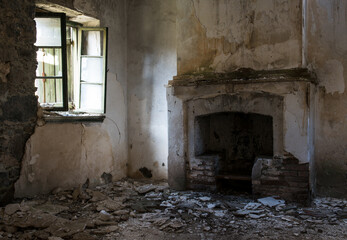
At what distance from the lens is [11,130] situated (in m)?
3.55

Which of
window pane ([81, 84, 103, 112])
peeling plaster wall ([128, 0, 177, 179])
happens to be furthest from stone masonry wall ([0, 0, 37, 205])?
peeling plaster wall ([128, 0, 177, 179])

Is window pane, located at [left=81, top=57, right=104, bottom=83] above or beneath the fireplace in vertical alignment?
above

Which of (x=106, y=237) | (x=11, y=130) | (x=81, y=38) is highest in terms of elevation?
(x=81, y=38)

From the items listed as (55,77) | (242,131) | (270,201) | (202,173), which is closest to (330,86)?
(242,131)

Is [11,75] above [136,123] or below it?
above

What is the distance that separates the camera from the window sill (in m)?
→ 3.99

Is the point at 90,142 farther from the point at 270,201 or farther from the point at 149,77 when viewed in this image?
the point at 270,201

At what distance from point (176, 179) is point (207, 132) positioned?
2.74ft

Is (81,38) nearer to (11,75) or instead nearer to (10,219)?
(11,75)

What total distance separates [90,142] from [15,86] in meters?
1.35

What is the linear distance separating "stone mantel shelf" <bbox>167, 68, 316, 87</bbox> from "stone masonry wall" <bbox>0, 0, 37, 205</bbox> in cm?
182

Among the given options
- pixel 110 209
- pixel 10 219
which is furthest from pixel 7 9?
pixel 110 209

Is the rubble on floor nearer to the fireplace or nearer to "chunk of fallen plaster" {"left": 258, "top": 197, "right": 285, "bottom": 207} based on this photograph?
"chunk of fallen plaster" {"left": 258, "top": 197, "right": 285, "bottom": 207}

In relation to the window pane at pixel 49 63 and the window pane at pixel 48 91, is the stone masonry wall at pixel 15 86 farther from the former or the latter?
Answer: the window pane at pixel 49 63
